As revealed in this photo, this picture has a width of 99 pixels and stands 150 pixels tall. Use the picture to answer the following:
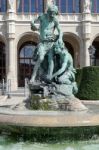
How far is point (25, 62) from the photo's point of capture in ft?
143

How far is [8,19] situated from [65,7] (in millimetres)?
6503

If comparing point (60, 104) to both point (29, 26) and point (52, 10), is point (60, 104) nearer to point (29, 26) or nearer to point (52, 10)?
point (52, 10)

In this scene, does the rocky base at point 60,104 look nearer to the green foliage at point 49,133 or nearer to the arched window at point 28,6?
the green foliage at point 49,133

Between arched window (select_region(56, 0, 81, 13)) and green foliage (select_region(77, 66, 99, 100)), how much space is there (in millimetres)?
23691

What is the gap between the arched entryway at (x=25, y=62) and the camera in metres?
42.4

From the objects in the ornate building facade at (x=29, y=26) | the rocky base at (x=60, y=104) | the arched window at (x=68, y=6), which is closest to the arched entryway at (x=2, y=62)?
the ornate building facade at (x=29, y=26)

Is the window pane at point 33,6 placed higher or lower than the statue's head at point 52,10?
higher

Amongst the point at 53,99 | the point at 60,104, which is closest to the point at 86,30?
the point at 53,99

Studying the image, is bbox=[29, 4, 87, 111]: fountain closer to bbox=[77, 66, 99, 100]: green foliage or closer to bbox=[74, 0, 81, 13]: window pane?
bbox=[77, 66, 99, 100]: green foliage

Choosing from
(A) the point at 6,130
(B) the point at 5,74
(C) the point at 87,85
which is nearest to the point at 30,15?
(B) the point at 5,74

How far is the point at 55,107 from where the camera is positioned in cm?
953

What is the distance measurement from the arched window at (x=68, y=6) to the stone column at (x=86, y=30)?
148 centimetres

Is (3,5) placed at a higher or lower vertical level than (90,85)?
higher

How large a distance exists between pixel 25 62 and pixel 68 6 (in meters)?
8.29
